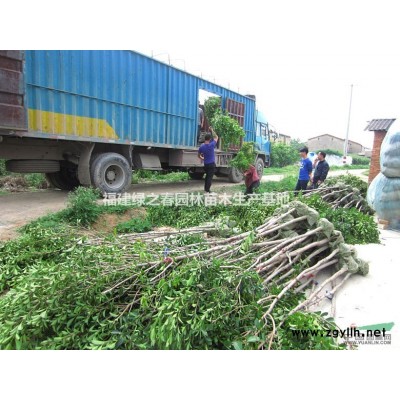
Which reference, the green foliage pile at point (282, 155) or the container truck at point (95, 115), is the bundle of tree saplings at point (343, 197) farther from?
the green foliage pile at point (282, 155)

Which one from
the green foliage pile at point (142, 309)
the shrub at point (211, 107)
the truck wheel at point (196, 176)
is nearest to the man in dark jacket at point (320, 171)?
the shrub at point (211, 107)

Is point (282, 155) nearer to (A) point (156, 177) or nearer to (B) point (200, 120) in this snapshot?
(A) point (156, 177)

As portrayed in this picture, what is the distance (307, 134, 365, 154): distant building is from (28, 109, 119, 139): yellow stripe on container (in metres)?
48.9

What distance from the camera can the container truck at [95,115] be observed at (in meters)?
5.34

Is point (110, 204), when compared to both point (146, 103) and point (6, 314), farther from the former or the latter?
point (6, 314)

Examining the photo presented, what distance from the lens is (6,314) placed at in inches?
79.6

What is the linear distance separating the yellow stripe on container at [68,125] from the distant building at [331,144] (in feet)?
161

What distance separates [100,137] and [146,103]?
1583 millimetres

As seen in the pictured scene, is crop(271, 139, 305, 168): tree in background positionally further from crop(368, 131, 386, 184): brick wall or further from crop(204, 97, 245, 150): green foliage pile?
crop(368, 131, 386, 184): brick wall

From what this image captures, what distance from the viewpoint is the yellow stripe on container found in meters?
5.53

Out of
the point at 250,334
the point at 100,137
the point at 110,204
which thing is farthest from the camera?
the point at 100,137

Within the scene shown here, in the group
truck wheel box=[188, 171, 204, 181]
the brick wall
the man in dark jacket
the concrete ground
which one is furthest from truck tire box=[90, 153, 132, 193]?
the brick wall

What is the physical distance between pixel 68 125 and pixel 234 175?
6592 millimetres

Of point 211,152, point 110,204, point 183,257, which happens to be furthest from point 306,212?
point 211,152
